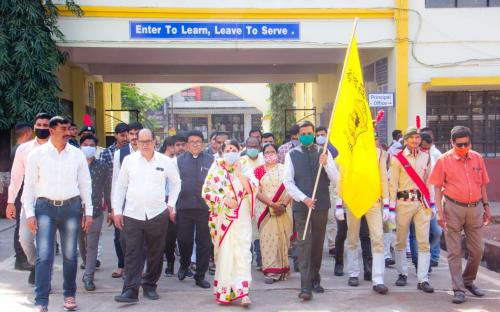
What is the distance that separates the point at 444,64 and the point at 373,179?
729cm

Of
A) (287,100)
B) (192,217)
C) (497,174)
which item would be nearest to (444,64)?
(497,174)

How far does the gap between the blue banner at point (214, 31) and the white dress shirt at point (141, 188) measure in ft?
23.0

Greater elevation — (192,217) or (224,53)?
(224,53)

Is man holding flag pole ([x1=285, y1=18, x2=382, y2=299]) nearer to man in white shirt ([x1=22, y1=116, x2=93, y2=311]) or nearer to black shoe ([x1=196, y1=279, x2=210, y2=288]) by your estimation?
black shoe ([x1=196, y1=279, x2=210, y2=288])

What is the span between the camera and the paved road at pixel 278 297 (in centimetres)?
626

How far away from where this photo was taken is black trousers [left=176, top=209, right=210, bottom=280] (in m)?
7.09

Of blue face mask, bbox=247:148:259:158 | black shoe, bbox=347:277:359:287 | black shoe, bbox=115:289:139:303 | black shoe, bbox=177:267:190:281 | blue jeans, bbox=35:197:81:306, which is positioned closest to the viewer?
blue jeans, bbox=35:197:81:306

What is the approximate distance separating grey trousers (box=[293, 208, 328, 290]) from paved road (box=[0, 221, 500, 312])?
272 millimetres

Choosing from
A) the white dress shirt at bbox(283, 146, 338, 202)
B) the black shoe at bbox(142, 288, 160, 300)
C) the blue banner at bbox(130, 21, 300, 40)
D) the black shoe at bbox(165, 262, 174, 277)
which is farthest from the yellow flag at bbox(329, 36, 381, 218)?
the blue banner at bbox(130, 21, 300, 40)

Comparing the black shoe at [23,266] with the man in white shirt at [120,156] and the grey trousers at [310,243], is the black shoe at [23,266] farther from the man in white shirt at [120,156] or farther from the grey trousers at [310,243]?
the grey trousers at [310,243]

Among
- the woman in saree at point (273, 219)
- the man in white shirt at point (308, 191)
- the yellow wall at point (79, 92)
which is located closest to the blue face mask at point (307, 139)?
the man in white shirt at point (308, 191)

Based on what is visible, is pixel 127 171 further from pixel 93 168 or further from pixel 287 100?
pixel 287 100

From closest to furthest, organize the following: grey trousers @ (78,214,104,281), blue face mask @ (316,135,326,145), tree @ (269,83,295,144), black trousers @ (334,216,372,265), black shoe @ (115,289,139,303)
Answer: black shoe @ (115,289,139,303)
grey trousers @ (78,214,104,281)
black trousers @ (334,216,372,265)
blue face mask @ (316,135,326,145)
tree @ (269,83,295,144)

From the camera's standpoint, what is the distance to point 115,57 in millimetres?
15328
